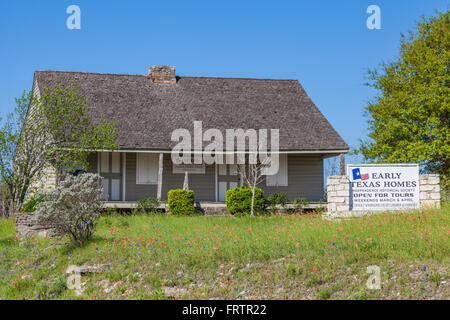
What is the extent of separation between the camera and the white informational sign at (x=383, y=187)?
50.5 feet

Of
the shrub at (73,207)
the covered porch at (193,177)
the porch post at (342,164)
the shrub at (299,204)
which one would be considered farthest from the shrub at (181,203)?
the shrub at (73,207)

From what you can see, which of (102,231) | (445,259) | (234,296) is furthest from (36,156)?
(445,259)

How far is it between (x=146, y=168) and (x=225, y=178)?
3794mm

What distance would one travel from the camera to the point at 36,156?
17250 millimetres

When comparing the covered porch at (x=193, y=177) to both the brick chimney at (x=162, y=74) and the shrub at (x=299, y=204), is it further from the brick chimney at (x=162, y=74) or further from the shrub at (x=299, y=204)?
the brick chimney at (x=162, y=74)

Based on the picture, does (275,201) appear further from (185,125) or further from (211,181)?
(185,125)

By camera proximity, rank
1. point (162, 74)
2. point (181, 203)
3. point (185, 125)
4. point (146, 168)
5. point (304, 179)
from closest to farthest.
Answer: point (181, 203)
point (146, 168)
point (185, 125)
point (304, 179)
point (162, 74)

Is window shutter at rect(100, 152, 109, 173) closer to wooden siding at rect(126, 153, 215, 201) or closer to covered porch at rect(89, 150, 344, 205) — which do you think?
covered porch at rect(89, 150, 344, 205)

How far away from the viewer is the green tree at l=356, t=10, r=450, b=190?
76.0 ft

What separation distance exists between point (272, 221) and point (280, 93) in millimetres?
11253

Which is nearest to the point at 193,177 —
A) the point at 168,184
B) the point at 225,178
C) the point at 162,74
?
the point at 168,184

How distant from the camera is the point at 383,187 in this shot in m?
15.5

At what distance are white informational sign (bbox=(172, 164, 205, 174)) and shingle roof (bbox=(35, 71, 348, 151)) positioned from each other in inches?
69.2
